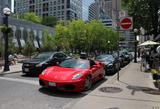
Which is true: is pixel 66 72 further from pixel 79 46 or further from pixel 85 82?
pixel 79 46

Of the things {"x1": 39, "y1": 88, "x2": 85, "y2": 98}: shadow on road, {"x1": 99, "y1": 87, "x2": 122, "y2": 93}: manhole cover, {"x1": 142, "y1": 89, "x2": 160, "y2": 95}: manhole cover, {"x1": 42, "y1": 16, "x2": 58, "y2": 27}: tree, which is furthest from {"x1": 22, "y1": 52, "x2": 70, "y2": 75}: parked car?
{"x1": 42, "y1": 16, "x2": 58, "y2": 27}: tree

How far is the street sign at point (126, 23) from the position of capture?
8.55m

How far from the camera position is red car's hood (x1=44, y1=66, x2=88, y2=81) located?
21.9ft

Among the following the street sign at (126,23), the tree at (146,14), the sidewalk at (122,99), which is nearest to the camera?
the sidewalk at (122,99)

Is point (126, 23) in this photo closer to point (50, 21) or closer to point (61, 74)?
point (61, 74)

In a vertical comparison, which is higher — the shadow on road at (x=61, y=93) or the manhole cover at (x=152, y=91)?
the shadow on road at (x=61, y=93)

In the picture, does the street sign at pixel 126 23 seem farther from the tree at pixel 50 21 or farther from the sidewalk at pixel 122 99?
the tree at pixel 50 21

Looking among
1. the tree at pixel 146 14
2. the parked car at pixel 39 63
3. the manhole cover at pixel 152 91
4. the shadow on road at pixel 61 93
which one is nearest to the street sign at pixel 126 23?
the manhole cover at pixel 152 91

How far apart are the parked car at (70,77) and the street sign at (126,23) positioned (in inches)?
98.7

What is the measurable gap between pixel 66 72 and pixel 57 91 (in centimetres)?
82

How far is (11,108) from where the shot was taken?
16.4 feet

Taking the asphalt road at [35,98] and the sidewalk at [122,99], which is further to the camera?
the sidewalk at [122,99]

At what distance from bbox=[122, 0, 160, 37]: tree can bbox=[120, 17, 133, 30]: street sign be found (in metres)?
15.2

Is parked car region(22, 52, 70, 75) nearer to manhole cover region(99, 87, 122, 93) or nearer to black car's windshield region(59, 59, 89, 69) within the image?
black car's windshield region(59, 59, 89, 69)
